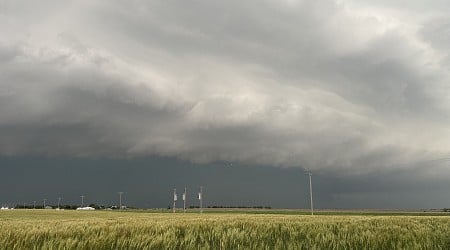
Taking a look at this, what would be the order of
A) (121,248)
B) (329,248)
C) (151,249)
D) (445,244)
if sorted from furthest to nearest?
(445,244), (329,248), (151,249), (121,248)

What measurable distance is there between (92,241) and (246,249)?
3.57 metres

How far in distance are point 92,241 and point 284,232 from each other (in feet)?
27.4

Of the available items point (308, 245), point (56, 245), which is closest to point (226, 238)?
point (308, 245)

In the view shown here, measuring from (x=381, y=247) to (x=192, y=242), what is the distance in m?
4.86

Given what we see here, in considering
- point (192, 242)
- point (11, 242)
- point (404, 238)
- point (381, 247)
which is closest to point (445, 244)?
point (404, 238)

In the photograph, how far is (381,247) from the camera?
11.7 metres

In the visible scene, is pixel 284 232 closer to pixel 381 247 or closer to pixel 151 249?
pixel 381 247

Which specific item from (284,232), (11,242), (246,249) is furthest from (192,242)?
(284,232)

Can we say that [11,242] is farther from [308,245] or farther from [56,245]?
[308,245]

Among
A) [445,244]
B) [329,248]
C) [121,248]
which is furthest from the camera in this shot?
[445,244]

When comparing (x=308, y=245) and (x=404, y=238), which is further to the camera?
(x=404, y=238)

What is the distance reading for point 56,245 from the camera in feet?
32.4

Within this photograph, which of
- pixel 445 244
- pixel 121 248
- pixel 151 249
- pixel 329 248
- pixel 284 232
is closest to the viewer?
pixel 121 248

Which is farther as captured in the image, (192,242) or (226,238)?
(226,238)
